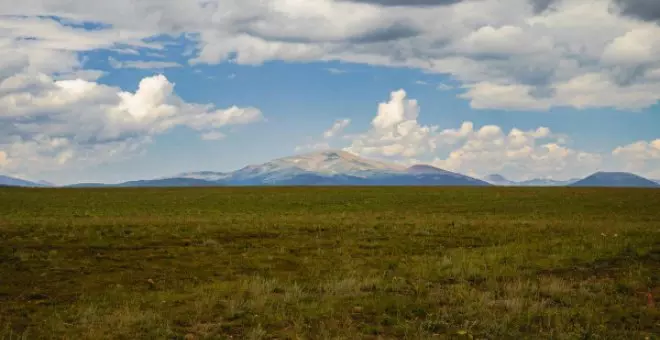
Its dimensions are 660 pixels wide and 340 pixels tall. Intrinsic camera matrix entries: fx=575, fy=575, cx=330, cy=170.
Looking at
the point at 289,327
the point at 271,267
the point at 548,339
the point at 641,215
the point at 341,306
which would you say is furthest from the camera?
the point at 641,215

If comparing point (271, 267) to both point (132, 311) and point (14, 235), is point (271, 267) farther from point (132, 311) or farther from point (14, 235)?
point (14, 235)

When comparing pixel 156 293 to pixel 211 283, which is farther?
pixel 211 283

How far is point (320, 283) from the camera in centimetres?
1784

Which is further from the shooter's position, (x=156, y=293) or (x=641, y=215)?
(x=641, y=215)

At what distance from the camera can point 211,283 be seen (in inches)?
762

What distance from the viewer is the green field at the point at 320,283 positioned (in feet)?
42.2

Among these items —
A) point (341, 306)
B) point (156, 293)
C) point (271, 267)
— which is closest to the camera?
point (341, 306)

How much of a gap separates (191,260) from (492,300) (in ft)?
44.3

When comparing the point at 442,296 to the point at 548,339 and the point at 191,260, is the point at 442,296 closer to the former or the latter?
the point at 548,339

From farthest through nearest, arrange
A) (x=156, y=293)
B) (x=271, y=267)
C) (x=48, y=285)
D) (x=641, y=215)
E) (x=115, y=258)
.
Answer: (x=641, y=215) → (x=115, y=258) → (x=271, y=267) → (x=48, y=285) → (x=156, y=293)

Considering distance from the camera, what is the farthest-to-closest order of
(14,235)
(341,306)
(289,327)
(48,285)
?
(14,235) → (48,285) → (341,306) → (289,327)

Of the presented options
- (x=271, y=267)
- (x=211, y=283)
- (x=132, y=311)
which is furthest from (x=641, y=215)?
(x=132, y=311)

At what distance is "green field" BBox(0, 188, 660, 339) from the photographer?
12859mm

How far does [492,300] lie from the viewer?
15.1 metres
